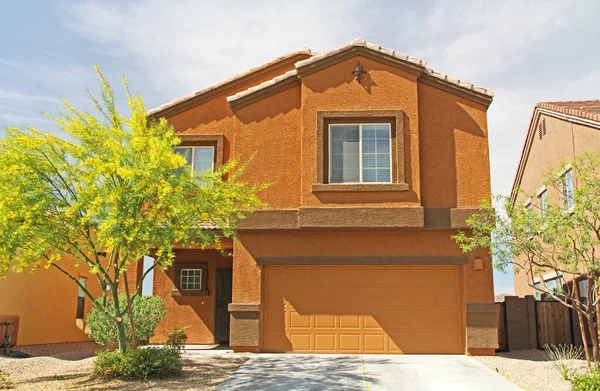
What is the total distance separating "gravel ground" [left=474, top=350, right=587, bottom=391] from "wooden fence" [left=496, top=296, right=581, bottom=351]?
366 millimetres

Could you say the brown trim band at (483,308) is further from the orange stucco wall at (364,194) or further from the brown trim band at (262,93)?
the brown trim band at (262,93)

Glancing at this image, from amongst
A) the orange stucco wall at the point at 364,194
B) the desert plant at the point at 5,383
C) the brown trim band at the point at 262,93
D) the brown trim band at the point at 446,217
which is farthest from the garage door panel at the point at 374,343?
the desert plant at the point at 5,383

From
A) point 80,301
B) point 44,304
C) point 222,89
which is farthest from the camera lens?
point 80,301

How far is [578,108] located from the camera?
20.2 meters

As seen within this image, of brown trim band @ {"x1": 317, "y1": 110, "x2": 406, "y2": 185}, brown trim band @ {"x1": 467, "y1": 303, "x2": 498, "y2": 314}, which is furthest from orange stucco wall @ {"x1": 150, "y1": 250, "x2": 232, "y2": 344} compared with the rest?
brown trim band @ {"x1": 467, "y1": 303, "x2": 498, "y2": 314}

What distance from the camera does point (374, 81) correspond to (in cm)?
1616

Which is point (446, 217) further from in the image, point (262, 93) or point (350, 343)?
point (262, 93)

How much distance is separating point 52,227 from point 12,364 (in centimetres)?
435

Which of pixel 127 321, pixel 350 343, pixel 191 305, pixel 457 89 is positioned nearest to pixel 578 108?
pixel 457 89

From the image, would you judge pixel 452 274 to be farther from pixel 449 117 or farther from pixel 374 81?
pixel 374 81

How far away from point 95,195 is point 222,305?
7711 mm

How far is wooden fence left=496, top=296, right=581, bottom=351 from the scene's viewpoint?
16188mm

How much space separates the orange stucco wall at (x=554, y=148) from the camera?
61.0 ft

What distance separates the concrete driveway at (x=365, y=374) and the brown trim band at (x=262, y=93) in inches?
262
